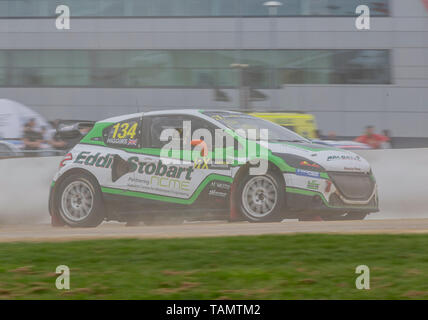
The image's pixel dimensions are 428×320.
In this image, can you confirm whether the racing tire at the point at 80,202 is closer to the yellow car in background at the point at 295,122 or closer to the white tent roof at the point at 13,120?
the white tent roof at the point at 13,120

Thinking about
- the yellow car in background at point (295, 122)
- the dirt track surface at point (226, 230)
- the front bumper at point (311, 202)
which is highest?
the yellow car in background at point (295, 122)

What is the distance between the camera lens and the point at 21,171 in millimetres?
11836

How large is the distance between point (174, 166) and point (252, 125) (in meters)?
1.14

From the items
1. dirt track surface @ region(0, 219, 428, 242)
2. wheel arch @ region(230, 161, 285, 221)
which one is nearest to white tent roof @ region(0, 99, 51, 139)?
dirt track surface @ region(0, 219, 428, 242)

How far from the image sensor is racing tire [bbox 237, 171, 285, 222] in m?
8.84

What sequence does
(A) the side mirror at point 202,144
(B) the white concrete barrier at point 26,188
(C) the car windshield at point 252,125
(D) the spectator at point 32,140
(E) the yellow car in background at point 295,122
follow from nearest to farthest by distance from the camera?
1. (A) the side mirror at point 202,144
2. (C) the car windshield at point 252,125
3. (B) the white concrete barrier at point 26,188
4. (D) the spectator at point 32,140
5. (E) the yellow car in background at point 295,122

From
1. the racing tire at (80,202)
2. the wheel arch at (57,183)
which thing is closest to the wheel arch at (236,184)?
the racing tire at (80,202)

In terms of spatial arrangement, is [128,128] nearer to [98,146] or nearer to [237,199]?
[98,146]

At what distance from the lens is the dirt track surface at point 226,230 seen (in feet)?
26.1

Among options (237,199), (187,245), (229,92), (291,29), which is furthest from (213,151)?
(291,29)

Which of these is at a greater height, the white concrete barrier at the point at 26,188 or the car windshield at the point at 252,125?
the car windshield at the point at 252,125

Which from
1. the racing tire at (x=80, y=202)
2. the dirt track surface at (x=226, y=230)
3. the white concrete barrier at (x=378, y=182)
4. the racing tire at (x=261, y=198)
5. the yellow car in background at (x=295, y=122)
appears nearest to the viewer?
the dirt track surface at (x=226, y=230)

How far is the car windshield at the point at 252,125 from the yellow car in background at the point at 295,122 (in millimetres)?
4498

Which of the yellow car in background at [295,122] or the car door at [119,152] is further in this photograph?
the yellow car in background at [295,122]
